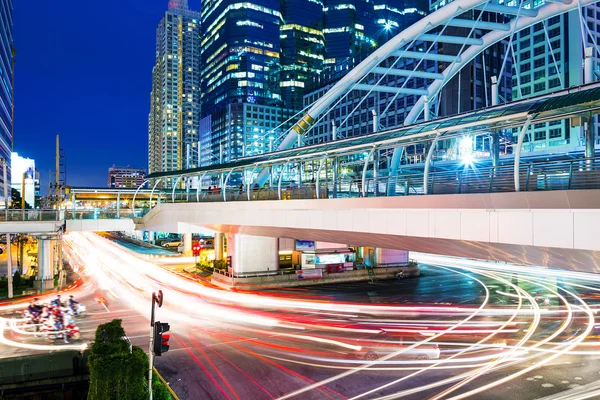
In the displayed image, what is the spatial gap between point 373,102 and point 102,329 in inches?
3620

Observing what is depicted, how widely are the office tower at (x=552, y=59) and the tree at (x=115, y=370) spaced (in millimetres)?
82156

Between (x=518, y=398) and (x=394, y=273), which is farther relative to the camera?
(x=394, y=273)

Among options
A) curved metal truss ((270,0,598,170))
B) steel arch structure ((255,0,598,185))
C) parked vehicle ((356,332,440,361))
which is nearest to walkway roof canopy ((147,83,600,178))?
steel arch structure ((255,0,598,185))

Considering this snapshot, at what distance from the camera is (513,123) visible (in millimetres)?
14453

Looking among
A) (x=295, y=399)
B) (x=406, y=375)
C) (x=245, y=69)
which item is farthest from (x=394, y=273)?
(x=245, y=69)

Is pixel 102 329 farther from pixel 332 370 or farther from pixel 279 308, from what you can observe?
pixel 279 308

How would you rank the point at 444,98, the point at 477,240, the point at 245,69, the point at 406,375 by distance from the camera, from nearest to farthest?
the point at 477,240
the point at 406,375
the point at 444,98
the point at 245,69

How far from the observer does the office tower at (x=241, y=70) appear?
15825 cm

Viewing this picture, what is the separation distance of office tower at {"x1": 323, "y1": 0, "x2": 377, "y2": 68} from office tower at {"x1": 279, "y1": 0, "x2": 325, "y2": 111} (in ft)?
22.4

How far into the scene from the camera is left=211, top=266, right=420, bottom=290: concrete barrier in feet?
112

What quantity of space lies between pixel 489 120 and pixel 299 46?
174720mm

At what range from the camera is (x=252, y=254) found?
3675cm

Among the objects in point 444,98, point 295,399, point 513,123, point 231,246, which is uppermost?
point 444,98

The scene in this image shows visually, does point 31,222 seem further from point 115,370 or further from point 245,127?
point 245,127
